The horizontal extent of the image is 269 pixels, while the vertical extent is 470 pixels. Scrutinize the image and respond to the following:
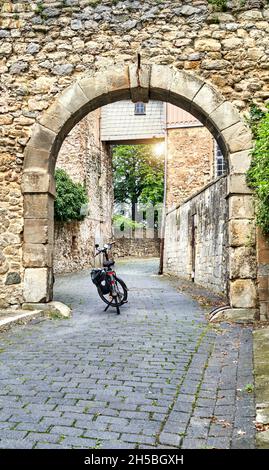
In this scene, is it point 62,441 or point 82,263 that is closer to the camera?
point 62,441

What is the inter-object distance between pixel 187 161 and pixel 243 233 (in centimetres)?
1207

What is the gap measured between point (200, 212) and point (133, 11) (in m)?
6.52

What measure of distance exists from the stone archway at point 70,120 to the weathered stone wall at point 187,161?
11.1 m

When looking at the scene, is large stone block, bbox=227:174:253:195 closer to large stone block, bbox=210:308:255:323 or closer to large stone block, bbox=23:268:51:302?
large stone block, bbox=210:308:255:323

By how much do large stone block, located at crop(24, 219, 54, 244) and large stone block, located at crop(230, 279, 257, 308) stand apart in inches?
112

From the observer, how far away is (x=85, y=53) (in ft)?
21.6

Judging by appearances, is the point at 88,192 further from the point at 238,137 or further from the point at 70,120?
the point at 238,137

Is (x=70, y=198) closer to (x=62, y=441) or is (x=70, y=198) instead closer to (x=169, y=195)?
(x=169, y=195)

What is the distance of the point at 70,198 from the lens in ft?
52.7

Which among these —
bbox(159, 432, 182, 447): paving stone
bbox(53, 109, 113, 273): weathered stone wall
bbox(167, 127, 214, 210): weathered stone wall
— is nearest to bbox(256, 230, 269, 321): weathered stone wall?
bbox(159, 432, 182, 447): paving stone

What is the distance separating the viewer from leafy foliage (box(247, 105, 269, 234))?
204 inches

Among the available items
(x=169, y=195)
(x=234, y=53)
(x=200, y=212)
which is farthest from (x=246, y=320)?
(x=169, y=195)

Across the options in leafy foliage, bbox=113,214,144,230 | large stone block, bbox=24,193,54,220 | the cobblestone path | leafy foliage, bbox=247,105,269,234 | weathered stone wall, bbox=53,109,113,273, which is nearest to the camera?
the cobblestone path

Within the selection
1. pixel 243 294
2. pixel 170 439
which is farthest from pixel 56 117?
pixel 170 439
